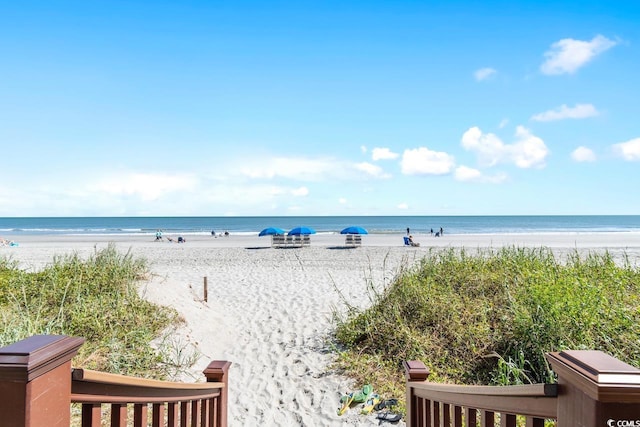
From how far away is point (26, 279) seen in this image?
783cm

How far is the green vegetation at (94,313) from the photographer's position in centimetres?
558

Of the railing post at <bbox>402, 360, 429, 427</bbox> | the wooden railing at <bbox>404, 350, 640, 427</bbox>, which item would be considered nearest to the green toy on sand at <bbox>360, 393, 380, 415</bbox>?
the railing post at <bbox>402, 360, 429, 427</bbox>

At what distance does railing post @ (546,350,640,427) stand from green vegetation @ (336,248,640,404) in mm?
3911

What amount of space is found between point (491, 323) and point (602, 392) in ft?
18.4

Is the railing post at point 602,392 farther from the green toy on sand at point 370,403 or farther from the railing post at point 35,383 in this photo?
the green toy on sand at point 370,403

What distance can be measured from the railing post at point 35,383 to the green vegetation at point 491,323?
4.50 m

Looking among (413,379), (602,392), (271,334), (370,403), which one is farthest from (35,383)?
(271,334)

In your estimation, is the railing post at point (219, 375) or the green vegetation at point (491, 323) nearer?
the railing post at point (219, 375)

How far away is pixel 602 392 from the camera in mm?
1016

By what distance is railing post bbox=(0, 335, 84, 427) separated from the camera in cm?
114

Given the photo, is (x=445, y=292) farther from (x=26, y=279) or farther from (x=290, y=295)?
(x=26, y=279)

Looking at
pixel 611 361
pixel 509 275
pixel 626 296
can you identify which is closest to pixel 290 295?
pixel 509 275

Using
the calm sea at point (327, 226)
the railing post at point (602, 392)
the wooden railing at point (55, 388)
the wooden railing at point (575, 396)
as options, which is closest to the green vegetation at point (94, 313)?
the wooden railing at point (55, 388)

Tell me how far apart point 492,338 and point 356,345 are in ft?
6.79
